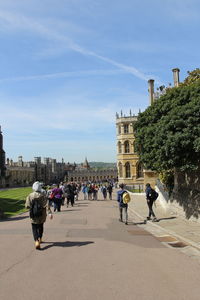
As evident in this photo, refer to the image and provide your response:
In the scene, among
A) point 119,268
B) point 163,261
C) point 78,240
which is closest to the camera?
point 119,268

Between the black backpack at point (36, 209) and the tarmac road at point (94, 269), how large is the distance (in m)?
0.81

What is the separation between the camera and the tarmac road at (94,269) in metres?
5.40

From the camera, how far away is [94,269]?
22.2ft

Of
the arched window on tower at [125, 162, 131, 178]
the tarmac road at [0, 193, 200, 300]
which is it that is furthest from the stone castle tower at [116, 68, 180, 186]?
the tarmac road at [0, 193, 200, 300]

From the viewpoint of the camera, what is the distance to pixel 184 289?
18.4 ft

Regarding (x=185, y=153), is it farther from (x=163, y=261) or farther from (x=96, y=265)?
(x=96, y=265)

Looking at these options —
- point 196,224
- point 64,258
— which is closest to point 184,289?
point 64,258

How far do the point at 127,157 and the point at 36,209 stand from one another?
49.4 meters

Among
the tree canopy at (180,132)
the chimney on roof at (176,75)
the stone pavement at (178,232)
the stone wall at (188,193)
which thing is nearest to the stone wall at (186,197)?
the stone wall at (188,193)

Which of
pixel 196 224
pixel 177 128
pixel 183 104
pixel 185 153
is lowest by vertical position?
pixel 196 224

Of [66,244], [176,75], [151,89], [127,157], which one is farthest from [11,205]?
[127,157]

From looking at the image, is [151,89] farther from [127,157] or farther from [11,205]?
[127,157]

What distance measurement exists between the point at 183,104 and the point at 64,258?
944 cm

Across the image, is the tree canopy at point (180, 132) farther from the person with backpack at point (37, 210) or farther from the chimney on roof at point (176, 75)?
the chimney on roof at point (176, 75)
